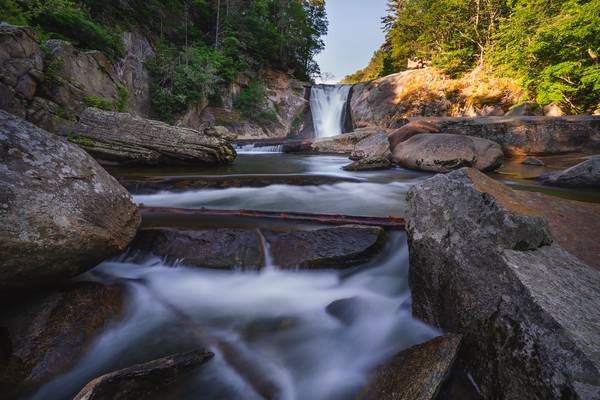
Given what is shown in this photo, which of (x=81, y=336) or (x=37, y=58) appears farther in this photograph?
(x=37, y=58)

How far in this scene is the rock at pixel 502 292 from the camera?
925 millimetres

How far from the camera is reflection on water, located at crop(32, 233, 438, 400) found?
163cm

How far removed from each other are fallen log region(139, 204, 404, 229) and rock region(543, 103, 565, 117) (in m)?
14.5

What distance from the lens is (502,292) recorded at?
1.23 m

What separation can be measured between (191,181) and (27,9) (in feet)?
39.0

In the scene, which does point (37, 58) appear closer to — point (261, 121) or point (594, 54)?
point (261, 121)

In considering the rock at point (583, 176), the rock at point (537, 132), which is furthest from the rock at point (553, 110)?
the rock at point (583, 176)

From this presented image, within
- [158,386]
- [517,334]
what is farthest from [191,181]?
[517,334]

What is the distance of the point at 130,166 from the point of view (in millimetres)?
6816

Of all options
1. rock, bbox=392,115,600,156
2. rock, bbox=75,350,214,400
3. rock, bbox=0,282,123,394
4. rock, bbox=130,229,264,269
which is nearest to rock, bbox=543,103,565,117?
rock, bbox=392,115,600,156

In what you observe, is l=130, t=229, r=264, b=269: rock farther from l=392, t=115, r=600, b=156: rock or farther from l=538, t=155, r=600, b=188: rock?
l=392, t=115, r=600, b=156: rock

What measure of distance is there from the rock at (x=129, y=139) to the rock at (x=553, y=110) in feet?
50.1

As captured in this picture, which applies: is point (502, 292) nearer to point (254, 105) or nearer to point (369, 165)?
point (369, 165)

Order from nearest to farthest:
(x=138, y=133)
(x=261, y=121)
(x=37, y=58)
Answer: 1. (x=138, y=133)
2. (x=37, y=58)
3. (x=261, y=121)
